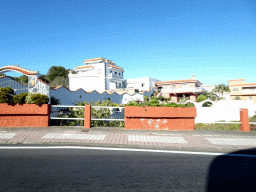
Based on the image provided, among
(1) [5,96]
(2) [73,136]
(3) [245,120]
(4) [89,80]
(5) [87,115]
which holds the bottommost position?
(2) [73,136]

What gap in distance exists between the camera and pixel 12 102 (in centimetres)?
836

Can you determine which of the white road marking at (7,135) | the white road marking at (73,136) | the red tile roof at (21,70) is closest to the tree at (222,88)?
the red tile roof at (21,70)

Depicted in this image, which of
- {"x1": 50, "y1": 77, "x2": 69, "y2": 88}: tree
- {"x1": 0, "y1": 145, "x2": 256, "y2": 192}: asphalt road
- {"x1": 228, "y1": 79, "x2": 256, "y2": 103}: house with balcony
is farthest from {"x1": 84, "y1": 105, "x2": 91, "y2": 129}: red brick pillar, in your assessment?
{"x1": 228, "y1": 79, "x2": 256, "y2": 103}: house with balcony

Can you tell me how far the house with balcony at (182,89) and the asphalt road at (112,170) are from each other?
46.5m

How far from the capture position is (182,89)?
50.8m

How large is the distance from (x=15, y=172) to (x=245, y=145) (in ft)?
22.6

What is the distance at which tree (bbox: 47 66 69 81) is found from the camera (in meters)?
59.2

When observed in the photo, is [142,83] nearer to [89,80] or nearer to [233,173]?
[89,80]

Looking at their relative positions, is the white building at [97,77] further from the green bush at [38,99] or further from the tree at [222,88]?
the green bush at [38,99]

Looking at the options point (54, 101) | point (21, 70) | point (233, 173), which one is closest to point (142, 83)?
point (54, 101)

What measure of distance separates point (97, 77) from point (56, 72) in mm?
18056

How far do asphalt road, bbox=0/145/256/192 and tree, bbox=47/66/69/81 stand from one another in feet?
190

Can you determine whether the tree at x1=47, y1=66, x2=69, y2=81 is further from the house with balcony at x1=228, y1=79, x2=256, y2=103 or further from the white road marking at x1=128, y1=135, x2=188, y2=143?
the white road marking at x1=128, y1=135, x2=188, y2=143

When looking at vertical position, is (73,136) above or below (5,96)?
below
